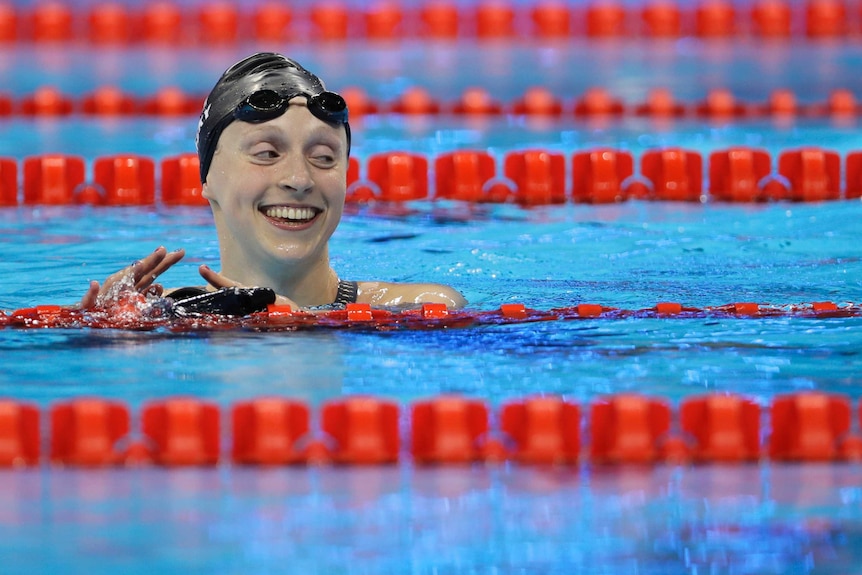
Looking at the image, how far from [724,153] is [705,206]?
1.18 ft

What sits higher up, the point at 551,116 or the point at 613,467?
the point at 551,116

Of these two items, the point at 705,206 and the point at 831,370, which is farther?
the point at 705,206

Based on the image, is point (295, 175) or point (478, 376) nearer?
point (295, 175)

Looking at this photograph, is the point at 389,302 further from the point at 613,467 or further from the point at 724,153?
the point at 724,153

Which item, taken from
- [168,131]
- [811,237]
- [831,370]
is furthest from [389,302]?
[168,131]

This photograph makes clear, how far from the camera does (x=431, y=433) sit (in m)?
3.68

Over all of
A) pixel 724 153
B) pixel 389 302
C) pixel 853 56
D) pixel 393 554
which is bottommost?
pixel 393 554

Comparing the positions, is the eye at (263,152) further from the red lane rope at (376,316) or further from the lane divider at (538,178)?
the lane divider at (538,178)

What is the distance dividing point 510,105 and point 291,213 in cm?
486

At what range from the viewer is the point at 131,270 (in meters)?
3.94

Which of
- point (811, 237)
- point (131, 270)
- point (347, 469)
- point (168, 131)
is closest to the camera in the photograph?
point (347, 469)

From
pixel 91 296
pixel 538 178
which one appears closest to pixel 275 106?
pixel 91 296

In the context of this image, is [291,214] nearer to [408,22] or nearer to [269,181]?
[269,181]

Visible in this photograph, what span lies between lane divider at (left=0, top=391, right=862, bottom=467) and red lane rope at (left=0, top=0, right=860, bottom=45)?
6949 millimetres
